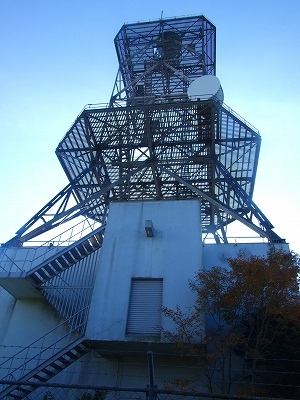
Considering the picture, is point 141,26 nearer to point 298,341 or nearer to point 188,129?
point 188,129

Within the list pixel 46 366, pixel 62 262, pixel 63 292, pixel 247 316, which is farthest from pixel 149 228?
pixel 46 366

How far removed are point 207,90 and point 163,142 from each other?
404 cm

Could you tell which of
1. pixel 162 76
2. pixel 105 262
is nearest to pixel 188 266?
pixel 105 262

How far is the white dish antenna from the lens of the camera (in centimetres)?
2253

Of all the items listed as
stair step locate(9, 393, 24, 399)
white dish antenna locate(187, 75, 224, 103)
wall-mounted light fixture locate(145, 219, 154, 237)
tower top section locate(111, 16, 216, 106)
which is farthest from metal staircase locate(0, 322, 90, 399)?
tower top section locate(111, 16, 216, 106)

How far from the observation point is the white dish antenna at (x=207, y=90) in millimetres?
22531

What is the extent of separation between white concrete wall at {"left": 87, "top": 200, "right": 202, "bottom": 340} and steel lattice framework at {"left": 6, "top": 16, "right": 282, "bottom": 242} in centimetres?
505

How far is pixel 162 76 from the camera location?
2839 cm

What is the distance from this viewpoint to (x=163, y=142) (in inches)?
952

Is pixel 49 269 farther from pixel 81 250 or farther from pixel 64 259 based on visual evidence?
pixel 81 250

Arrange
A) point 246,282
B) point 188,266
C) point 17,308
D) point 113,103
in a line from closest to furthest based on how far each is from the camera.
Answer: point 246,282 → point 188,266 → point 17,308 → point 113,103

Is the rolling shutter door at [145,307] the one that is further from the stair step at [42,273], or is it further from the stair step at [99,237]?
the stair step at [42,273]

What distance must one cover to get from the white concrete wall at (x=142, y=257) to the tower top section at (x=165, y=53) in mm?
12908

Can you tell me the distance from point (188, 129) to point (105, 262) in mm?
10849
